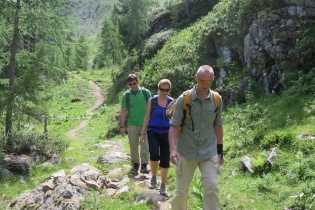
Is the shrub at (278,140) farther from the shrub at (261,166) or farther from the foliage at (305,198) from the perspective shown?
the foliage at (305,198)

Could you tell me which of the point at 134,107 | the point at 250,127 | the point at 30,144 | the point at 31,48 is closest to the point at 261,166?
the point at 250,127

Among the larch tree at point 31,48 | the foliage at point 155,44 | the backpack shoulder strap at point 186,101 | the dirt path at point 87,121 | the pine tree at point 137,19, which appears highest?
the pine tree at point 137,19

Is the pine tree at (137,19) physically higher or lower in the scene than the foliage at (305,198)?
higher

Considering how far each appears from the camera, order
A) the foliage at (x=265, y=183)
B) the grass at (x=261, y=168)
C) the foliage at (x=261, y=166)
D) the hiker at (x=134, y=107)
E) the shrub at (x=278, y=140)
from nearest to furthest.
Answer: the grass at (x=261, y=168), the foliage at (x=265, y=183), the foliage at (x=261, y=166), the shrub at (x=278, y=140), the hiker at (x=134, y=107)

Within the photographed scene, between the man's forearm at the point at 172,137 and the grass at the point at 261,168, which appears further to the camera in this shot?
the grass at the point at 261,168

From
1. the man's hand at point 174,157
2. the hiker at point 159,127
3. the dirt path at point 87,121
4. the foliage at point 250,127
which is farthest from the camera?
the foliage at point 250,127

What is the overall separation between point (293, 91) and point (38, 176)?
9.24 metres

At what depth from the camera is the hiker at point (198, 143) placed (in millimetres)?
4691

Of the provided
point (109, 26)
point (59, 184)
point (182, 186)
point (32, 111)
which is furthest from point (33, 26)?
point (109, 26)

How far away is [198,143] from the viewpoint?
191 inches

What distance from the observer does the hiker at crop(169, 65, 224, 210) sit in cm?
469

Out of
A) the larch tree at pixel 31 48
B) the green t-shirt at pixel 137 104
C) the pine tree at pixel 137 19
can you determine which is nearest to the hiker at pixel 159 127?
the green t-shirt at pixel 137 104

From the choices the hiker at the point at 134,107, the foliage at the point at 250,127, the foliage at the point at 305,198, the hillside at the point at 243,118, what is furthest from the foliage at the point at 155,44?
the foliage at the point at 305,198

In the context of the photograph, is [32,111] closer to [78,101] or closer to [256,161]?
[256,161]
